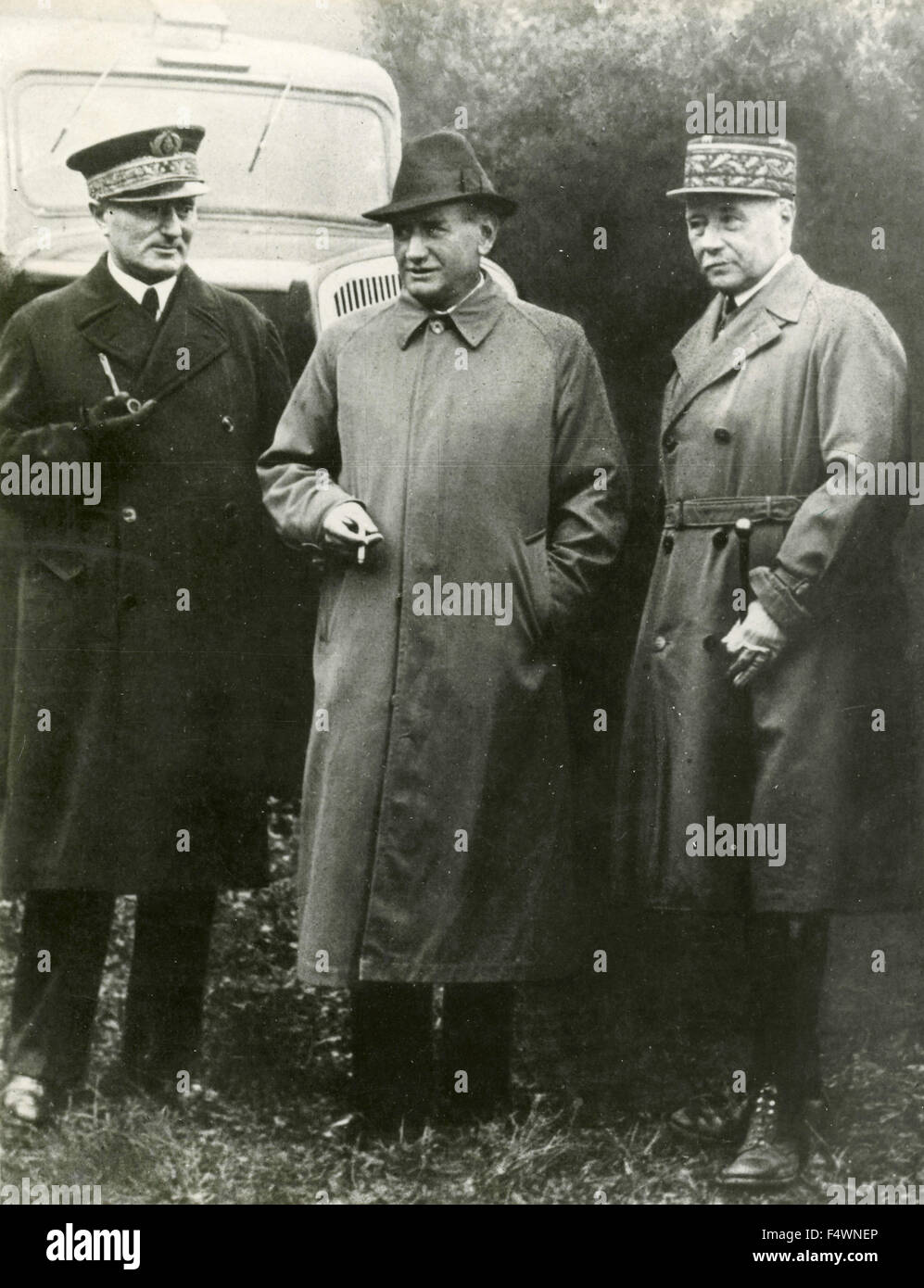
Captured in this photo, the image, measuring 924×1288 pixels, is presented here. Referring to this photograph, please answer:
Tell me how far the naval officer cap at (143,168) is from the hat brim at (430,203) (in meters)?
0.59

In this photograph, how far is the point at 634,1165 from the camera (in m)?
4.89

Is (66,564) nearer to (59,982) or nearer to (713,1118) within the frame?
(59,982)

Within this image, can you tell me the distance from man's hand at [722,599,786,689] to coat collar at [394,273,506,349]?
1.04 metres

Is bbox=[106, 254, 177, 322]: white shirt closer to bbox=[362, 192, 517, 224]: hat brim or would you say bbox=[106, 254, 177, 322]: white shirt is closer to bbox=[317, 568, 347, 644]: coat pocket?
bbox=[362, 192, 517, 224]: hat brim

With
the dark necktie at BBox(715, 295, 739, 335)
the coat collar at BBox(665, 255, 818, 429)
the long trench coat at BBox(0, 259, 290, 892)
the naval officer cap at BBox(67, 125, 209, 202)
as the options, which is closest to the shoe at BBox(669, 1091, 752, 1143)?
the long trench coat at BBox(0, 259, 290, 892)

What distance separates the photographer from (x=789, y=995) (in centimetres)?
473

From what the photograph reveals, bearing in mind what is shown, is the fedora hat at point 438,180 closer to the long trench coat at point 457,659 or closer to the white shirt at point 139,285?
the long trench coat at point 457,659

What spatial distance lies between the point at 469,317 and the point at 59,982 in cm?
218

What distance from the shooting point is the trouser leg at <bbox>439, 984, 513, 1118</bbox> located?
482 cm

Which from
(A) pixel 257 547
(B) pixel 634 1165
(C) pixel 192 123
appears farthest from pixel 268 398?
(B) pixel 634 1165

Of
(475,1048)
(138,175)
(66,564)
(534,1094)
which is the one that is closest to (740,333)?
(138,175)

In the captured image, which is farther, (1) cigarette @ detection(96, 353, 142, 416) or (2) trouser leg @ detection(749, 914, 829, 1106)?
(1) cigarette @ detection(96, 353, 142, 416)

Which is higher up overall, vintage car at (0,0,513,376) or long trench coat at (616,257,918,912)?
vintage car at (0,0,513,376)
